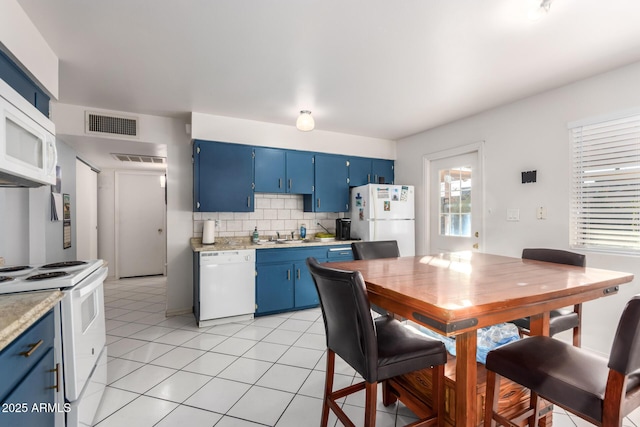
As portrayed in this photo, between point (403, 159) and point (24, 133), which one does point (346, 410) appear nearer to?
point (24, 133)

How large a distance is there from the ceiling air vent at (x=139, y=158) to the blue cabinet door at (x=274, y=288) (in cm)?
259

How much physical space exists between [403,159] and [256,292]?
2994 millimetres

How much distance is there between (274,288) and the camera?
3.49m

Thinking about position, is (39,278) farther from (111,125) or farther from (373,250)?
(111,125)

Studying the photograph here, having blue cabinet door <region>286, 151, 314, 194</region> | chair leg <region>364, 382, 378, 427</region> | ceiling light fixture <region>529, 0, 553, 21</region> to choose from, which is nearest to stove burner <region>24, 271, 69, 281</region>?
chair leg <region>364, 382, 378, 427</region>

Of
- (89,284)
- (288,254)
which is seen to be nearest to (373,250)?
(288,254)

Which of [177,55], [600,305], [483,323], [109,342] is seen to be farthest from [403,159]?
[109,342]

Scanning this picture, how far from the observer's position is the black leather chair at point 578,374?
3.22 ft

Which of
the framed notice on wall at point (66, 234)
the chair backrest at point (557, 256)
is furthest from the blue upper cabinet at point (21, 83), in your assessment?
the chair backrest at point (557, 256)

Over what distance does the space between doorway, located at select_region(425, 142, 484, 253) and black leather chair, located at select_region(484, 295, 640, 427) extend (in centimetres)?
232

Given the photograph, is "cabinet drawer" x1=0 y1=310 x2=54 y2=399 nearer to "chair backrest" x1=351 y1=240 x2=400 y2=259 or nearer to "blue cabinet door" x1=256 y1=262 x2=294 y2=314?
"chair backrest" x1=351 y1=240 x2=400 y2=259

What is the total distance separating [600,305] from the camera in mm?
2477

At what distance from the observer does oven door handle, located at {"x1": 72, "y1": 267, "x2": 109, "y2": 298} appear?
1.50 meters

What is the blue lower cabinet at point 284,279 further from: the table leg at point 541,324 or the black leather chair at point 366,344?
the table leg at point 541,324
